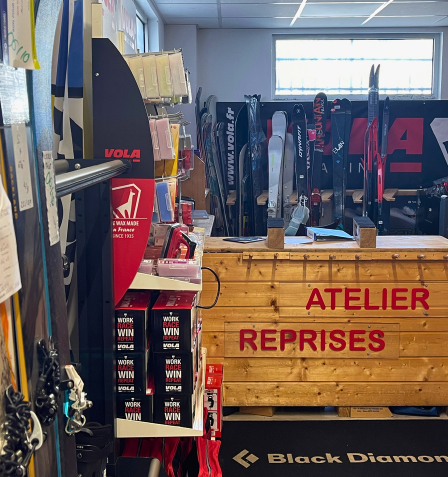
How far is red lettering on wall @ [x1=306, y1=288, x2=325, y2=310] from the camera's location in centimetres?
305

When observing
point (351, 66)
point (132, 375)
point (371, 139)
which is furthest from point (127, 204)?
point (351, 66)

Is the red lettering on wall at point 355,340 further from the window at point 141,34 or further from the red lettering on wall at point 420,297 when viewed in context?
the window at point 141,34

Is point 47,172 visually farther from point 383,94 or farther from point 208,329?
point 383,94

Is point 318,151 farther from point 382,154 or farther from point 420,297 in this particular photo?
point 420,297

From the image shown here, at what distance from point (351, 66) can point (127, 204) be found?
5622mm

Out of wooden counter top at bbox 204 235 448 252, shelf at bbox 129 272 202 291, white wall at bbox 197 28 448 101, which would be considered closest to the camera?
shelf at bbox 129 272 202 291

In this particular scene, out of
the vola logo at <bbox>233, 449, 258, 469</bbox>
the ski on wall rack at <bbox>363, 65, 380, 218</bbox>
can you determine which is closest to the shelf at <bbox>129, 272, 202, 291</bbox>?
the vola logo at <bbox>233, 449, 258, 469</bbox>

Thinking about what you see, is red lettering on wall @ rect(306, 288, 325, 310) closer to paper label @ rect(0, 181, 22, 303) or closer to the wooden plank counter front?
the wooden plank counter front

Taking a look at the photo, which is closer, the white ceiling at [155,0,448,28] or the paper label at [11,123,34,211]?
the paper label at [11,123,34,211]

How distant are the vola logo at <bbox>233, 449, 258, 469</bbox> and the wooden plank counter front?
0.42m

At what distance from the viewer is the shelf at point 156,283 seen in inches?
61.3

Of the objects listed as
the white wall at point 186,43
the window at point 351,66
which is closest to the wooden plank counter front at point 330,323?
the white wall at point 186,43

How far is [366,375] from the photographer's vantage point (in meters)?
3.11

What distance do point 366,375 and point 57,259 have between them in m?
2.51
